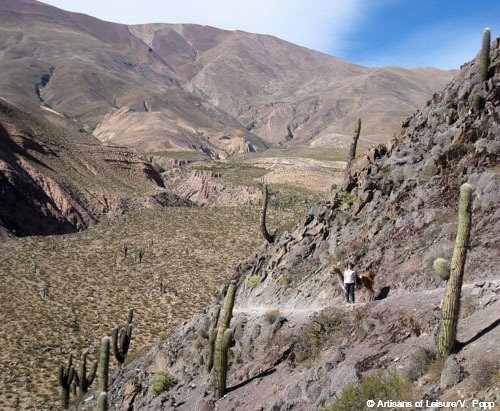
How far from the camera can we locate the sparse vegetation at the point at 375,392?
630cm

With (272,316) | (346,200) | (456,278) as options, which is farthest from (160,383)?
(456,278)

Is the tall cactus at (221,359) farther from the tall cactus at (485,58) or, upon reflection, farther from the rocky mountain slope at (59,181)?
the rocky mountain slope at (59,181)

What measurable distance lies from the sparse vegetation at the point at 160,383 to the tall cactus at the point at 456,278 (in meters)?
8.55

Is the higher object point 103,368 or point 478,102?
point 478,102

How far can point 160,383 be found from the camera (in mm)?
12383

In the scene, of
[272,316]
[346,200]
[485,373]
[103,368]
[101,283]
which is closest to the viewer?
[485,373]

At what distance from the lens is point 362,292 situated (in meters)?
10.7

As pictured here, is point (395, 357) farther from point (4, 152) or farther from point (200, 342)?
point (4, 152)

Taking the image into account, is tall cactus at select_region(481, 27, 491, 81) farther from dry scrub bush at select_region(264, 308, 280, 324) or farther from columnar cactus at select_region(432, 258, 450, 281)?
dry scrub bush at select_region(264, 308, 280, 324)

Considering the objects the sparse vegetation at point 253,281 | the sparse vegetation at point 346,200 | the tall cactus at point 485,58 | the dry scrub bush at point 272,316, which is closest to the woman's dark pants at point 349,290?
the dry scrub bush at point 272,316

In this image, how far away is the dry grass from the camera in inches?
739

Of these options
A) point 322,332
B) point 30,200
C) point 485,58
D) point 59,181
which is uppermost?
point 485,58

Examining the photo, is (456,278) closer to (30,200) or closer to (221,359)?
(221,359)

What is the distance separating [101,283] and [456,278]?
25.4 metres
